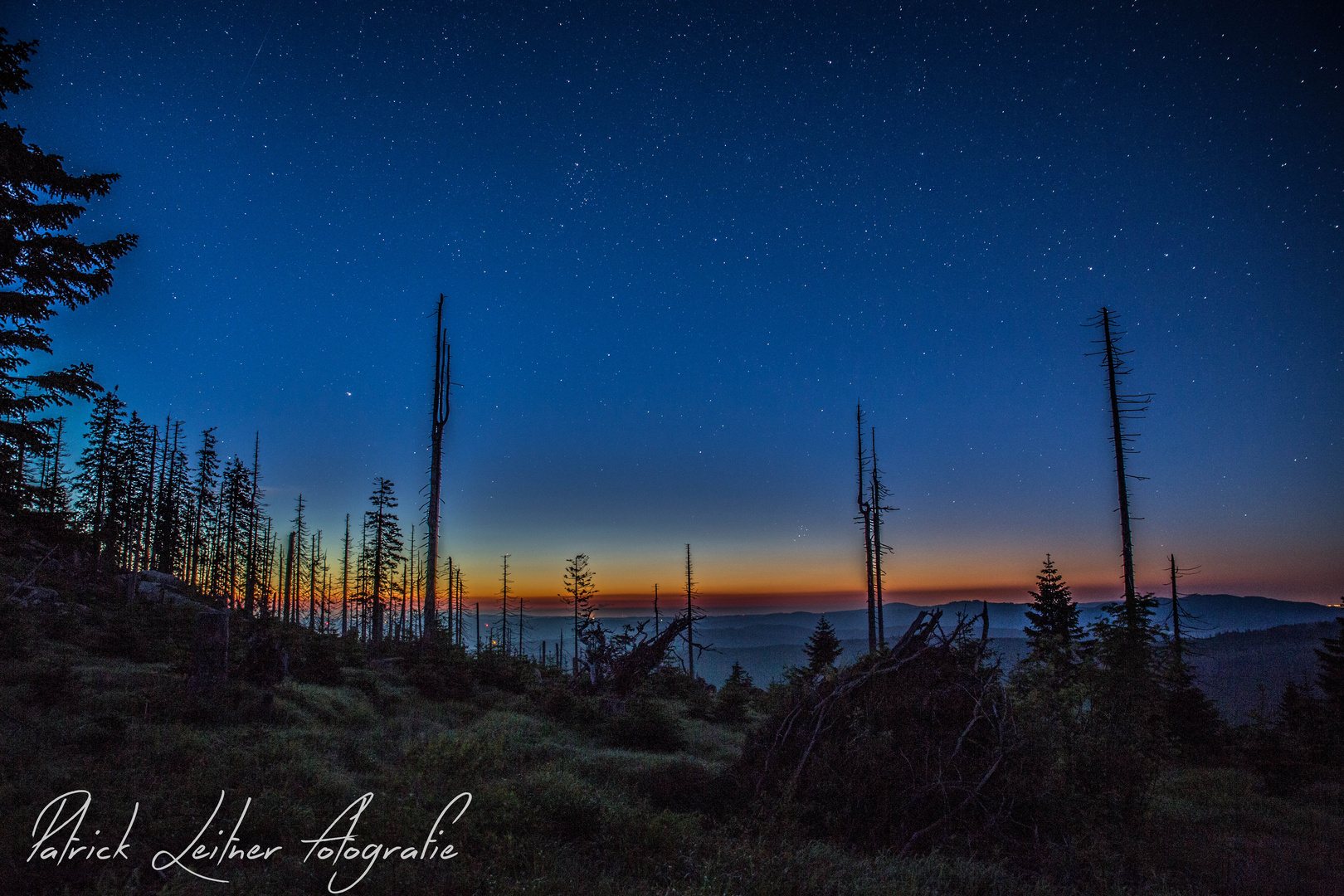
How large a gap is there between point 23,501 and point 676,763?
1399 centimetres

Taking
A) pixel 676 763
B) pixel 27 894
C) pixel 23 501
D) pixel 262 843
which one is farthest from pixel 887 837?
pixel 23 501

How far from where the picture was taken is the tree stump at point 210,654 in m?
11.9

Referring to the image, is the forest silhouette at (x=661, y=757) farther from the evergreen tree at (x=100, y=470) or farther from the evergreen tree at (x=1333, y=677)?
the evergreen tree at (x=100, y=470)

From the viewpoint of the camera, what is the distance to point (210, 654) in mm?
12031

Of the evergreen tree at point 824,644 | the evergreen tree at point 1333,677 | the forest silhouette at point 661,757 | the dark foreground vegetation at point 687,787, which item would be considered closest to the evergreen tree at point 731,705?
the forest silhouette at point 661,757

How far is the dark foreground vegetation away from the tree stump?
0.17 m

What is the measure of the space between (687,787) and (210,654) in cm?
1041

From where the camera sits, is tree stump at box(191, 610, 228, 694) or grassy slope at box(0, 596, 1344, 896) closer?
grassy slope at box(0, 596, 1344, 896)

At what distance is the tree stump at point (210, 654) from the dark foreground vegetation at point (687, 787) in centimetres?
17

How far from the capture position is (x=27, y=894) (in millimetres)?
5070

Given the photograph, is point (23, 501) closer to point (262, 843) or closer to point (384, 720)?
point (384, 720)

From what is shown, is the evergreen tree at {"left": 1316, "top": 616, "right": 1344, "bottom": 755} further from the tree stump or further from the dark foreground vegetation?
the tree stump

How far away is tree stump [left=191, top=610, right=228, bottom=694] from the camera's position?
467 inches

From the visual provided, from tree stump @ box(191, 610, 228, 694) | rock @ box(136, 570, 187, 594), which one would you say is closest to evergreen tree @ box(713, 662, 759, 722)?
tree stump @ box(191, 610, 228, 694)
